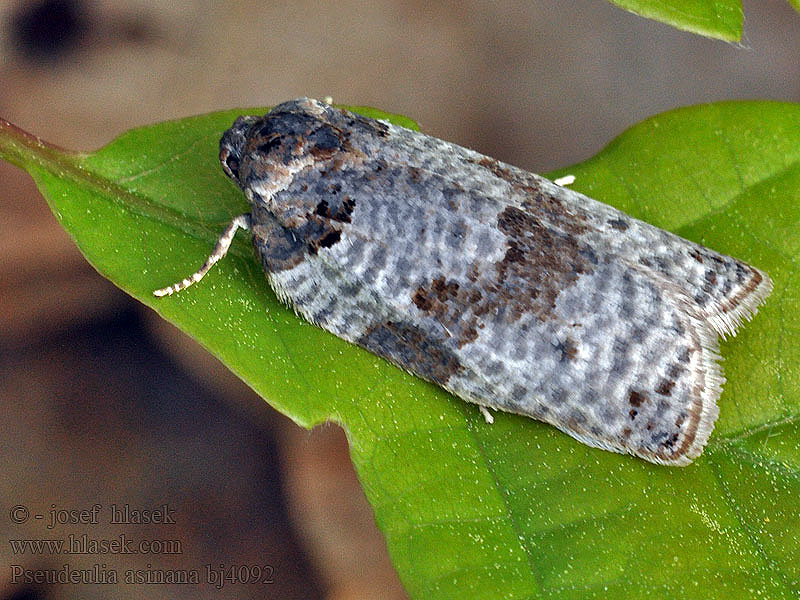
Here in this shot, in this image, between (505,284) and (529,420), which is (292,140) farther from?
(529,420)

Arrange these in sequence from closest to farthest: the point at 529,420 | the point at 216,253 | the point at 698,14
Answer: the point at 698,14
the point at 529,420
the point at 216,253

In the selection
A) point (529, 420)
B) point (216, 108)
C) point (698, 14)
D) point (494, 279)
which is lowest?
point (216, 108)

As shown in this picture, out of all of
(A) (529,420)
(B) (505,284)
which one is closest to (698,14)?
(B) (505,284)

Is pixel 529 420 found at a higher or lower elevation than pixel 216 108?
higher

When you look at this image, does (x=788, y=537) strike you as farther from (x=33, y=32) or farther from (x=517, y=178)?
(x=33, y=32)

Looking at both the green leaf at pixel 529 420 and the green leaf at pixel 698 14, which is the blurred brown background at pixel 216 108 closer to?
the green leaf at pixel 529 420

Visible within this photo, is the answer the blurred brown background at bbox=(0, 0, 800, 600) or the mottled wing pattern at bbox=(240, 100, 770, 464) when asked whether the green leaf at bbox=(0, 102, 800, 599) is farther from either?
the blurred brown background at bbox=(0, 0, 800, 600)

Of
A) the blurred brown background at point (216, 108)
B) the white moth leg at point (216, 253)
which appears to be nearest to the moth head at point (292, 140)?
the white moth leg at point (216, 253)
